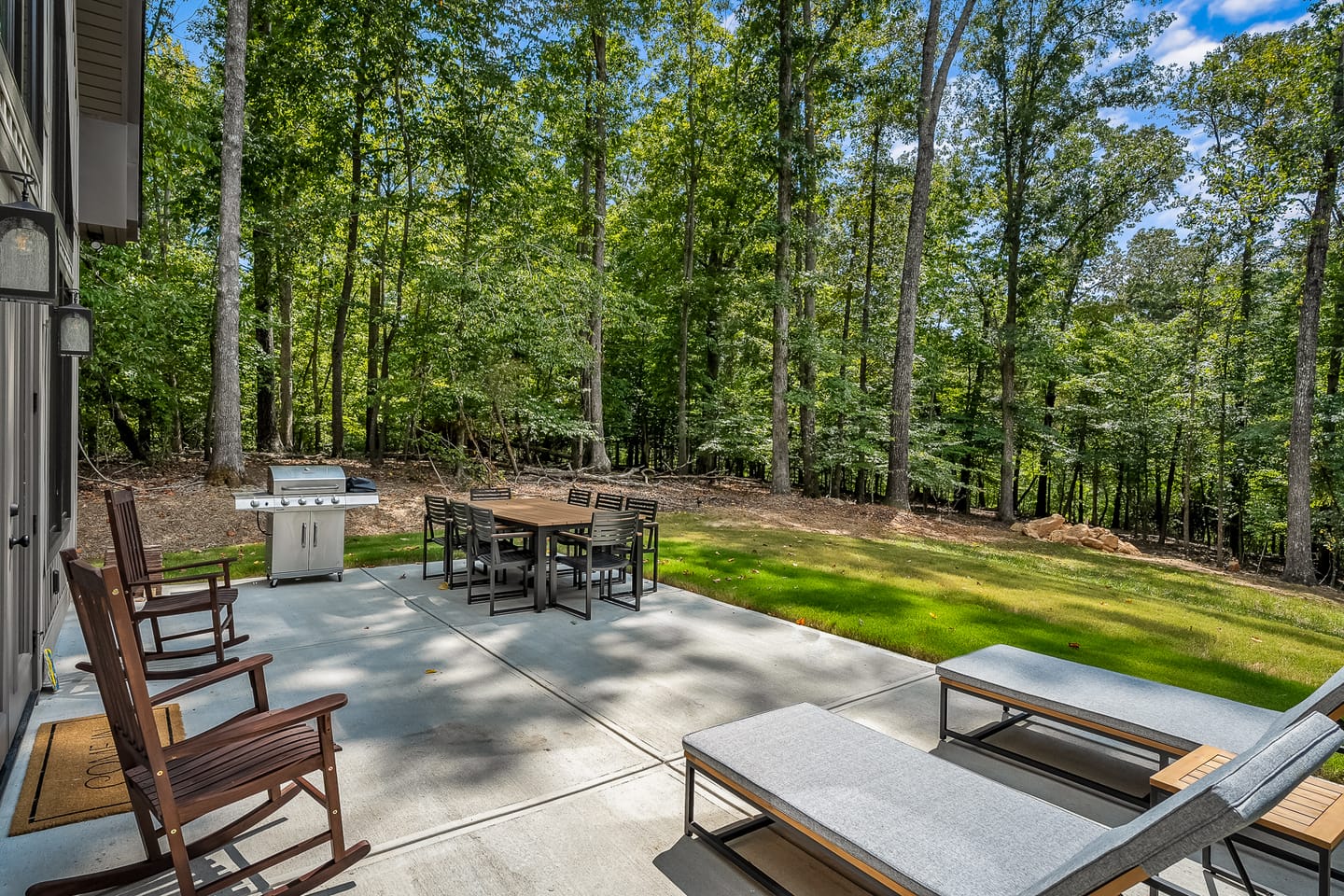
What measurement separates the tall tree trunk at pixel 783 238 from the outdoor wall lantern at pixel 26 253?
41.7ft

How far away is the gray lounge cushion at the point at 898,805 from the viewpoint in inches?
69.6

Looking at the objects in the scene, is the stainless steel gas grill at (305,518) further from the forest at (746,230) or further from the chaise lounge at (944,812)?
the chaise lounge at (944,812)

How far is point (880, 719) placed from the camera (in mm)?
3641

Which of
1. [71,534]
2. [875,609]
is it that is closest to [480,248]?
[71,534]

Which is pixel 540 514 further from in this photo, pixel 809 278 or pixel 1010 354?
pixel 1010 354

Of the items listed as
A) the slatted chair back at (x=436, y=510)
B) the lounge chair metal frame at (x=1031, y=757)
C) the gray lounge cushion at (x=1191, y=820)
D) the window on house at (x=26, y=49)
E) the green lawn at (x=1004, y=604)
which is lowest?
the green lawn at (x=1004, y=604)

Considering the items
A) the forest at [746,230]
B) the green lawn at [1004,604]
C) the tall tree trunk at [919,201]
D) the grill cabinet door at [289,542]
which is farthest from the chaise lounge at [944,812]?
the tall tree trunk at [919,201]

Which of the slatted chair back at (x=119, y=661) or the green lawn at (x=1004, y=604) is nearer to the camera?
the slatted chair back at (x=119, y=661)

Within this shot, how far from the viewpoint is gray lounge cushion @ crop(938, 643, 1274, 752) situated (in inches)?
104

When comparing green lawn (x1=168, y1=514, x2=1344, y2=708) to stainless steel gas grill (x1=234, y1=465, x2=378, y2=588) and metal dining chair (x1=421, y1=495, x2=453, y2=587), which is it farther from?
metal dining chair (x1=421, y1=495, x2=453, y2=587)

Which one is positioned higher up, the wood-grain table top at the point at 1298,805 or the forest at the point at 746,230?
the forest at the point at 746,230

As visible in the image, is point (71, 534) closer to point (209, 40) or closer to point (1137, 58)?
point (209, 40)

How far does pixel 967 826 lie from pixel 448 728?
2.48m

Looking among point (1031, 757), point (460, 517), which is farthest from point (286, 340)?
point (1031, 757)
